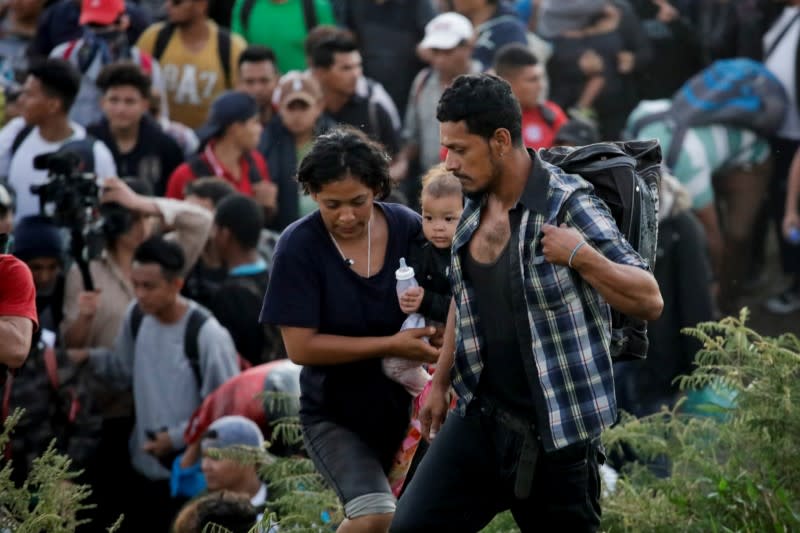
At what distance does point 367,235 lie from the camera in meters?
5.55

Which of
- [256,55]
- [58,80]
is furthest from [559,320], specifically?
[256,55]

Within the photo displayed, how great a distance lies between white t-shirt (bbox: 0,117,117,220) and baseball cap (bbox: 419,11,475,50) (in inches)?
96.6

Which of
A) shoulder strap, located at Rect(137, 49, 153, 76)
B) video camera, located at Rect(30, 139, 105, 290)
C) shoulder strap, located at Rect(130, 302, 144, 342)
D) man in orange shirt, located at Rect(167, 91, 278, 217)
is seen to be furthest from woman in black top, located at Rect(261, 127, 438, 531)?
shoulder strap, located at Rect(137, 49, 153, 76)

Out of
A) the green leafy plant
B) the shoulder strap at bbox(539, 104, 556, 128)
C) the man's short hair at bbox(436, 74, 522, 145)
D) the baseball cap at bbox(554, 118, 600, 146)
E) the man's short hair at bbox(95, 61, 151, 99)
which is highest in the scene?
the man's short hair at bbox(436, 74, 522, 145)

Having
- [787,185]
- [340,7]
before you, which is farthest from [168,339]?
[787,185]

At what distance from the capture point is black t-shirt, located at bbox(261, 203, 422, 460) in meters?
5.39

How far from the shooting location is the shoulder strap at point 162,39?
436 inches

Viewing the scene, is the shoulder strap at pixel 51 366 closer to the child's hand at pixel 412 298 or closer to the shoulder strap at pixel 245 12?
the child's hand at pixel 412 298

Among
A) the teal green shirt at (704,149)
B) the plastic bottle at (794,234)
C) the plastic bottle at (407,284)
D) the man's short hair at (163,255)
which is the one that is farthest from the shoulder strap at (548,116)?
the plastic bottle at (407,284)

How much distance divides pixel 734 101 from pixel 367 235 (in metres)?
5.91

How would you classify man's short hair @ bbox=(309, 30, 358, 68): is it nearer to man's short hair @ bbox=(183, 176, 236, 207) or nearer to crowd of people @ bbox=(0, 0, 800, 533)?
crowd of people @ bbox=(0, 0, 800, 533)

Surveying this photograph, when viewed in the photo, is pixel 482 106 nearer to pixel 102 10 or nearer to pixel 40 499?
pixel 40 499

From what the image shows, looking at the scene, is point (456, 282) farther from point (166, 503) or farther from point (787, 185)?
point (787, 185)

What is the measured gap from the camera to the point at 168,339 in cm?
825
